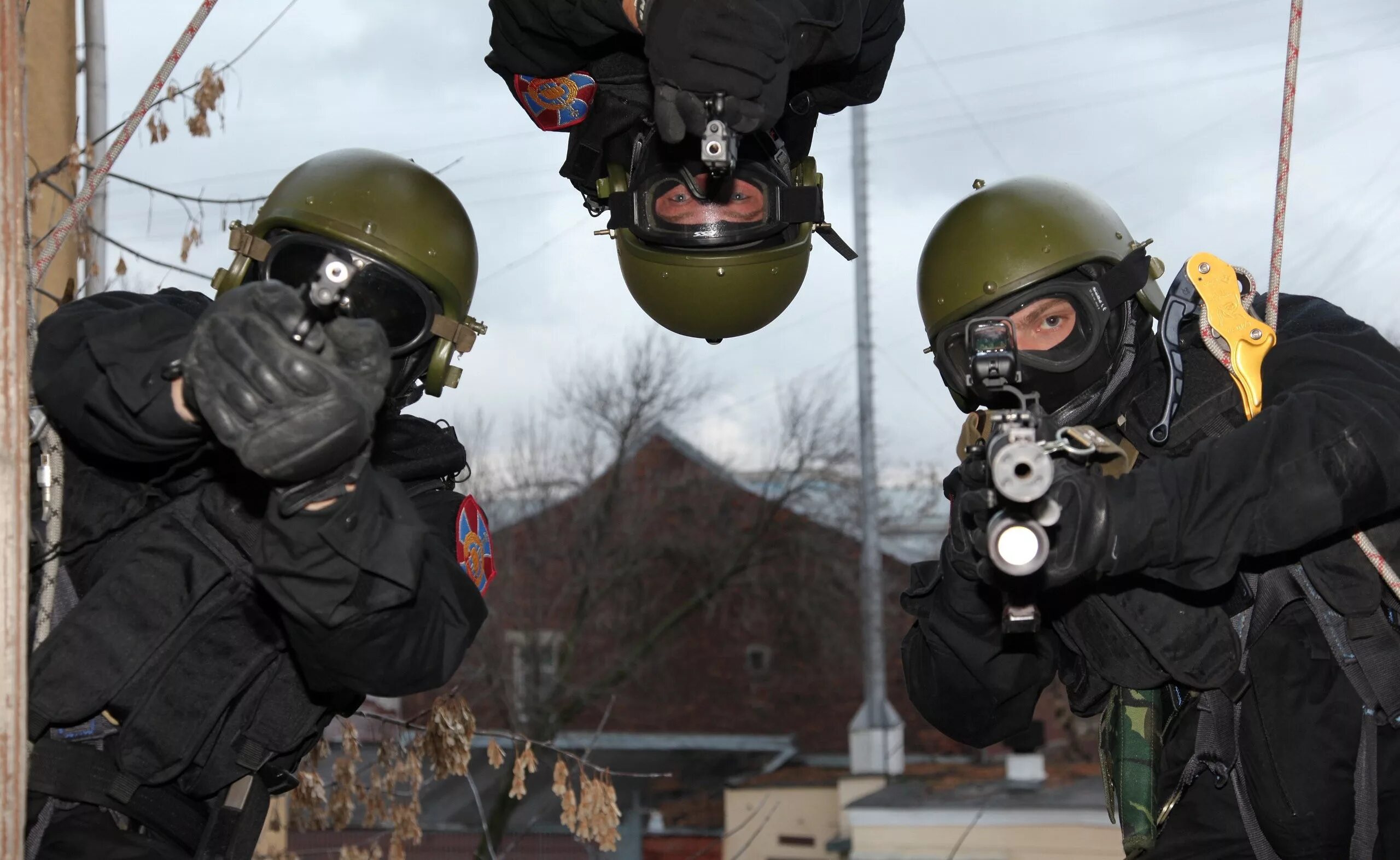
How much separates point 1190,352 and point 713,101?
1.24 metres

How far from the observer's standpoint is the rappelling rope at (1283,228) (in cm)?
302

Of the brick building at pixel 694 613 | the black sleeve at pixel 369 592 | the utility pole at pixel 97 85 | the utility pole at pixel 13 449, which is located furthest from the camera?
the brick building at pixel 694 613

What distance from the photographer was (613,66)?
14.5 ft

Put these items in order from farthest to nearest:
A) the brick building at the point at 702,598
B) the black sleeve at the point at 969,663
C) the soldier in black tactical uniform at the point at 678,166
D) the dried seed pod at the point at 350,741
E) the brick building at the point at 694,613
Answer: the brick building at the point at 702,598
the brick building at the point at 694,613
the dried seed pod at the point at 350,741
the soldier in black tactical uniform at the point at 678,166
the black sleeve at the point at 969,663

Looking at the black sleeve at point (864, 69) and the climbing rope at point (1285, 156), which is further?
the black sleeve at point (864, 69)

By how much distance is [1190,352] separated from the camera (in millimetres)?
3381

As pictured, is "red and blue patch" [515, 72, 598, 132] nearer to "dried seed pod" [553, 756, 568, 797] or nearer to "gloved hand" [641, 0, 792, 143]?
"gloved hand" [641, 0, 792, 143]

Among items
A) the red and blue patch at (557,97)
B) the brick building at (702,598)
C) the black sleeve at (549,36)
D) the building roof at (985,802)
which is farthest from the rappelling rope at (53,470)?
the brick building at (702,598)

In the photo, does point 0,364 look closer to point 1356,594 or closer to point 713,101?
point 713,101

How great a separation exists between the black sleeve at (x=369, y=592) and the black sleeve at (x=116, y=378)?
1.16 ft

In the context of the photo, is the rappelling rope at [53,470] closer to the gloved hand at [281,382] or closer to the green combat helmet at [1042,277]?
the gloved hand at [281,382]

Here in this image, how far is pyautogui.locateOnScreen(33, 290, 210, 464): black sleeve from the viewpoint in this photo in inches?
112

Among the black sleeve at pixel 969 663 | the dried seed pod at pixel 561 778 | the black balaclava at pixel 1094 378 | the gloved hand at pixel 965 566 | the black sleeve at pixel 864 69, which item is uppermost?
the black sleeve at pixel 864 69

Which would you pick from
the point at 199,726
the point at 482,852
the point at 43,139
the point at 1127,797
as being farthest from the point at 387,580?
the point at 482,852
